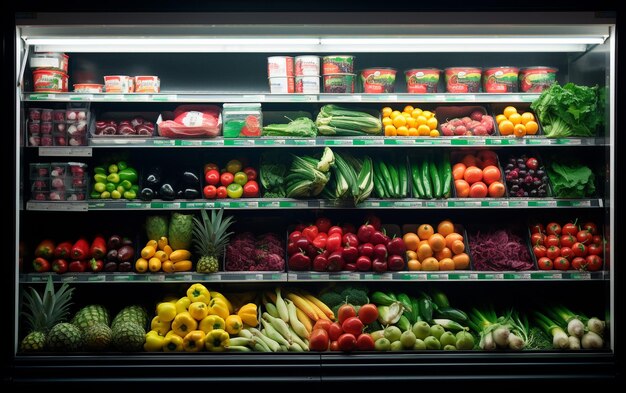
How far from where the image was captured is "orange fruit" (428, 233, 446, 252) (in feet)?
13.8

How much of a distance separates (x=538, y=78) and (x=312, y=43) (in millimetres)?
1709

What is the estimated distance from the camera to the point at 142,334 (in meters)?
3.77

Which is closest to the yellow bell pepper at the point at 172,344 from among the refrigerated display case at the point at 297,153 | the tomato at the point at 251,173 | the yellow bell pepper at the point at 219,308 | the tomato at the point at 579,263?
the refrigerated display case at the point at 297,153

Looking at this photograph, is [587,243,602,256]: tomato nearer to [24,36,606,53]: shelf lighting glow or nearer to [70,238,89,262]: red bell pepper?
[24,36,606,53]: shelf lighting glow

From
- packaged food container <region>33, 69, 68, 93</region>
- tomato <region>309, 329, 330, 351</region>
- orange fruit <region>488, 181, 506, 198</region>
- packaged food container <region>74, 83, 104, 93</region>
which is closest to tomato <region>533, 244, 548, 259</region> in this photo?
orange fruit <region>488, 181, 506, 198</region>

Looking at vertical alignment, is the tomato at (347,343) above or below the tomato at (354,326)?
below

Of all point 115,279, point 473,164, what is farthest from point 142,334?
point 473,164

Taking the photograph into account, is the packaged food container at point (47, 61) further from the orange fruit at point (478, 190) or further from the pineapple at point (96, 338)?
the orange fruit at point (478, 190)

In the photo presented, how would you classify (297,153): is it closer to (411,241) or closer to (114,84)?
(411,241)

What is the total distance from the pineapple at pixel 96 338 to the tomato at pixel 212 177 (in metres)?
1.26

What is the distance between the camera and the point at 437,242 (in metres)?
4.21

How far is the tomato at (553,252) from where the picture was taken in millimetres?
4195
